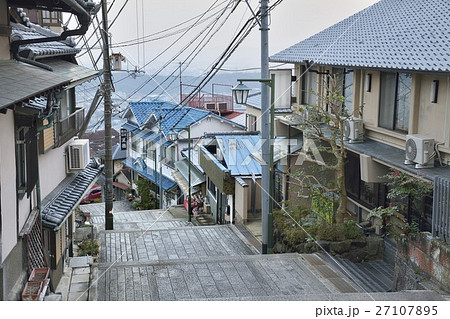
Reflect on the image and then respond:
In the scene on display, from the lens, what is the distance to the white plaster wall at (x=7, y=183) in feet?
25.3

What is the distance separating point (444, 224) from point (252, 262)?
4886mm

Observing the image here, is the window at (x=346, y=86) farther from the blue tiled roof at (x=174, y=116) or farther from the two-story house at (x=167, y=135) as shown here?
the blue tiled roof at (x=174, y=116)

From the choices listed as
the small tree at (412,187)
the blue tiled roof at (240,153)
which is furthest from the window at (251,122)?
the small tree at (412,187)

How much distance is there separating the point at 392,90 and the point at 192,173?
63.9 ft

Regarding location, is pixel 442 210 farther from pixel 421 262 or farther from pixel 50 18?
pixel 50 18

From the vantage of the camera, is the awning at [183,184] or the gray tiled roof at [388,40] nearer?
the gray tiled roof at [388,40]

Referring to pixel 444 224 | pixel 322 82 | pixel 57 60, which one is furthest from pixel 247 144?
pixel 444 224

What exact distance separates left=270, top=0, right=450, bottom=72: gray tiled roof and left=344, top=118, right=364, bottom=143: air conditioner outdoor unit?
1.79 m

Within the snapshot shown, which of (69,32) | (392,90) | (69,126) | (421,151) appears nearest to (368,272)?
(421,151)

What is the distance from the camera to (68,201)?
1302 cm

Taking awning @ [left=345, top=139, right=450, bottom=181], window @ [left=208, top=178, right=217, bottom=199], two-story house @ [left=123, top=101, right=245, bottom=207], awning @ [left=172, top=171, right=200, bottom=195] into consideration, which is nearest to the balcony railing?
awning @ [left=345, top=139, right=450, bottom=181]

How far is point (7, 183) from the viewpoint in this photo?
A: 8.11 metres

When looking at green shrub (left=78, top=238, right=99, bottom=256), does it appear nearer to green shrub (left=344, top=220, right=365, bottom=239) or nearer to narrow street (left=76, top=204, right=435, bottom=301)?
narrow street (left=76, top=204, right=435, bottom=301)

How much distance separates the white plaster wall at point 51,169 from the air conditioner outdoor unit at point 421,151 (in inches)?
336
